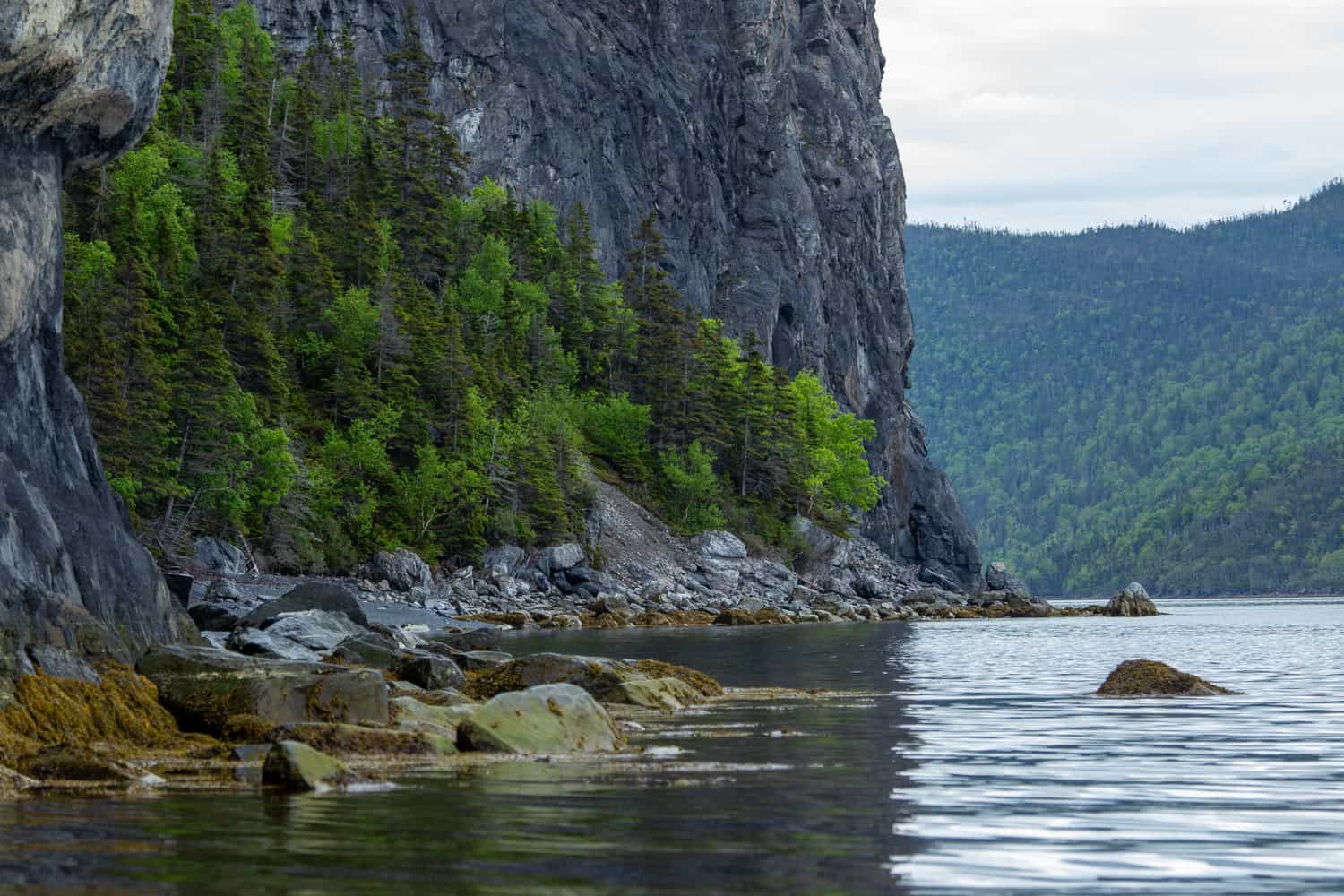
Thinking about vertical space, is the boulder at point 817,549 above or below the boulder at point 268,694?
below

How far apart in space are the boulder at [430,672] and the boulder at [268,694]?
5269 mm

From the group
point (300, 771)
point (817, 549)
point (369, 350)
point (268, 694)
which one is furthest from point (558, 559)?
point (300, 771)

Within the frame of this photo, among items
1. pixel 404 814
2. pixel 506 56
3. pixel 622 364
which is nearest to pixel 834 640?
pixel 404 814

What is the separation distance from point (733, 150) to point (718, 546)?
2446 inches

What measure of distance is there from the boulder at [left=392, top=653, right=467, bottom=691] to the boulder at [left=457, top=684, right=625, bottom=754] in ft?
20.4

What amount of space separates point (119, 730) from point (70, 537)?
566 centimetres

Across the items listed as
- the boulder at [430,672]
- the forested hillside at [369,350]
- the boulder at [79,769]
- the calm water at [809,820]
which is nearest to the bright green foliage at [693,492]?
A: the forested hillside at [369,350]

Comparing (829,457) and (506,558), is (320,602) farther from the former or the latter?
(829,457)

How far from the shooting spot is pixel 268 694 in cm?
1822

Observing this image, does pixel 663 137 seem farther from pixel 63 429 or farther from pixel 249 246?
pixel 63 429

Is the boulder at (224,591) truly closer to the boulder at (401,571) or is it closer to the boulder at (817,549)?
the boulder at (401,571)

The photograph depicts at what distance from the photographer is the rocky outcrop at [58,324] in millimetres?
21000

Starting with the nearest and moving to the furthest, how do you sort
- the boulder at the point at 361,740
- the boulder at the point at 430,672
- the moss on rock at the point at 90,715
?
1. the boulder at the point at 361,740
2. the moss on rock at the point at 90,715
3. the boulder at the point at 430,672

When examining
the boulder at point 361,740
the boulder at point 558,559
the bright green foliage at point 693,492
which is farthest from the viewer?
the bright green foliage at point 693,492
